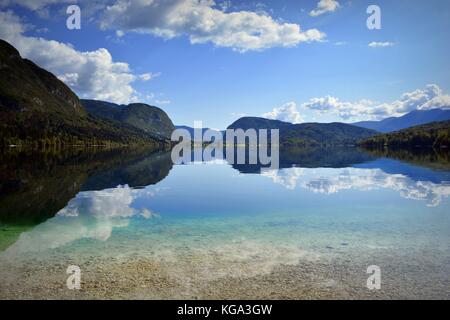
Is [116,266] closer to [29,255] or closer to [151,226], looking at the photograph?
[29,255]

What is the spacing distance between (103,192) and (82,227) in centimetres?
2287

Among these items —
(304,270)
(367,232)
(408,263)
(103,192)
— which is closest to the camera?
(304,270)

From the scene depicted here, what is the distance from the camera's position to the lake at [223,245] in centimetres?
1817

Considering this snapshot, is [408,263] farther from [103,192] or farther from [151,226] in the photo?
[103,192]

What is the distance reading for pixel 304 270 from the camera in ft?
67.8

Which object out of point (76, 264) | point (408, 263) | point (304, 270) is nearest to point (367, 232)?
point (408, 263)

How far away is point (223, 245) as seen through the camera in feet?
85.3

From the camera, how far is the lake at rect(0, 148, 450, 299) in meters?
18.2
